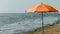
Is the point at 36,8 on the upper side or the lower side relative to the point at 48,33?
upper

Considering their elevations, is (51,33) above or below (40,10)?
below

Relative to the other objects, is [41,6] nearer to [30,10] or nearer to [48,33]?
[30,10]

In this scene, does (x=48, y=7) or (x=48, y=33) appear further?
(x=48, y=33)

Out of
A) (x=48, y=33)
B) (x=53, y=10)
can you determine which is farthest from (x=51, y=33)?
(x=53, y=10)

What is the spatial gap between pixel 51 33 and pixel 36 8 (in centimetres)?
775

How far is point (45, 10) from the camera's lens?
484 inches

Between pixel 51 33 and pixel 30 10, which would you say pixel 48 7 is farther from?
pixel 51 33

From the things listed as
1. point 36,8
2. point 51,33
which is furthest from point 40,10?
point 51,33

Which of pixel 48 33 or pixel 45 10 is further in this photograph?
pixel 48 33

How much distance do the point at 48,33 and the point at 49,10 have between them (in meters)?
7.94

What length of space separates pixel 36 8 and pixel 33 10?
244mm

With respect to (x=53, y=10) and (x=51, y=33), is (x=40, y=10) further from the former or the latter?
(x=51, y=33)

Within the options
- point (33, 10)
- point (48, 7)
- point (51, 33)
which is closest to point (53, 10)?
point (48, 7)

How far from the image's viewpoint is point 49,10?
12258 mm
